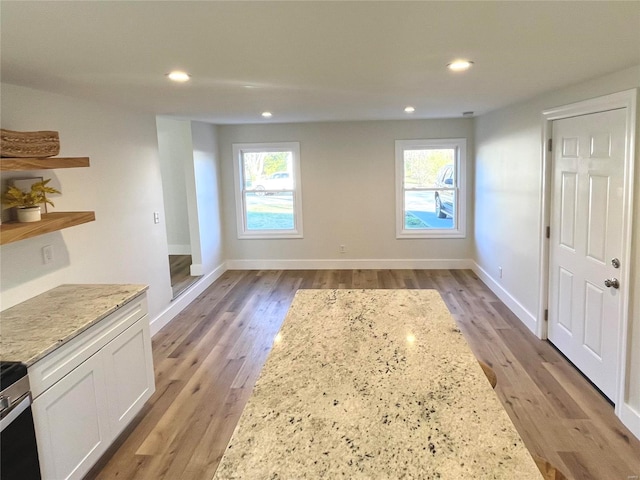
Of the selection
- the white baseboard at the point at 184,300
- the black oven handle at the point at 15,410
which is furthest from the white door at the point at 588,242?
the white baseboard at the point at 184,300

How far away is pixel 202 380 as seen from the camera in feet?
11.6

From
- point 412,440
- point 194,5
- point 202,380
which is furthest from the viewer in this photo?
point 202,380

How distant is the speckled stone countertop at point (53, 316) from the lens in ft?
6.61

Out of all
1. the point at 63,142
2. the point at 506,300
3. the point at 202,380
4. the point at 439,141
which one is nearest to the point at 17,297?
the point at 63,142

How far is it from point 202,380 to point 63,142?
2.07 metres

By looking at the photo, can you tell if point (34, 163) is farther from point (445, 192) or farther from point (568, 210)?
point (445, 192)

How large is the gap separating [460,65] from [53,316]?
266 centimetres

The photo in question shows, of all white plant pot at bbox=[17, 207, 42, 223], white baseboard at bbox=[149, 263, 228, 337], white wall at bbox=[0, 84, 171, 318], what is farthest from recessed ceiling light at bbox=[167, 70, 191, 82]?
white baseboard at bbox=[149, 263, 228, 337]

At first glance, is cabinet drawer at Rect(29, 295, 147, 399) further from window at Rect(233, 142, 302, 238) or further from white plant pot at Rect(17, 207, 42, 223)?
window at Rect(233, 142, 302, 238)

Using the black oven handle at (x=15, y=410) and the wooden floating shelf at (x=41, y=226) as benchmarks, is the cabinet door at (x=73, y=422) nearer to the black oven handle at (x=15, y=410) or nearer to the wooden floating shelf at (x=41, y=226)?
the black oven handle at (x=15, y=410)

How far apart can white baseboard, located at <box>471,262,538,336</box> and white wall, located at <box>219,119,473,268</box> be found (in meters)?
0.75

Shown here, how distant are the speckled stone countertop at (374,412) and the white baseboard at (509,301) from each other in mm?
2759

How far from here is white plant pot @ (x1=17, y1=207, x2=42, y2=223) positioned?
2514 millimetres

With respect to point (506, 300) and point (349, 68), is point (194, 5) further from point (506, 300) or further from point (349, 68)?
point (506, 300)
